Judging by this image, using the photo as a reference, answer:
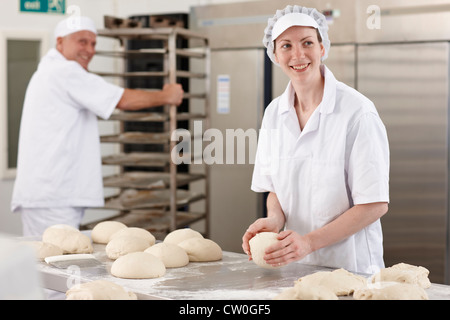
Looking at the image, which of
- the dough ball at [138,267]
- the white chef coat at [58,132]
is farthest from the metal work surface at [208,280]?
the white chef coat at [58,132]

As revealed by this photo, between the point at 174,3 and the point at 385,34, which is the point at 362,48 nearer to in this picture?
the point at 385,34

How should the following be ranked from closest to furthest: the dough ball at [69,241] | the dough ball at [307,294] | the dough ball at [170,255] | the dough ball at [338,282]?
the dough ball at [307,294] → the dough ball at [338,282] → the dough ball at [170,255] → the dough ball at [69,241]

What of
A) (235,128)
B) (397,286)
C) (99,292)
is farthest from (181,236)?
(235,128)

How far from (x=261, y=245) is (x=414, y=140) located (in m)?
2.11

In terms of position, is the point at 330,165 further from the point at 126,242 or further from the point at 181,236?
the point at 126,242

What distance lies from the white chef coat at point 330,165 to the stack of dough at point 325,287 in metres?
0.37

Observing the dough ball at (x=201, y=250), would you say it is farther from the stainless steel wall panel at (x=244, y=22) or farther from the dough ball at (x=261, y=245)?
the stainless steel wall panel at (x=244, y=22)

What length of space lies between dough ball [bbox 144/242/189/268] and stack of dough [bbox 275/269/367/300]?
17.4 inches

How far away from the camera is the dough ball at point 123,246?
1907 mm

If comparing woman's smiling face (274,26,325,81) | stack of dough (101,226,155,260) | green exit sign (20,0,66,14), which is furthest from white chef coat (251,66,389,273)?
green exit sign (20,0,66,14)

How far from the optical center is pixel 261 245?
177 centimetres

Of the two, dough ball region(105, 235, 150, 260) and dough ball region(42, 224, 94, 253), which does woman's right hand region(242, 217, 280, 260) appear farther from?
dough ball region(42, 224, 94, 253)

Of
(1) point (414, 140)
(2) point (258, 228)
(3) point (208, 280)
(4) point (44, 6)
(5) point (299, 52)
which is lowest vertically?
(3) point (208, 280)

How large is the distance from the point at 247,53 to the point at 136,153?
1008 millimetres
